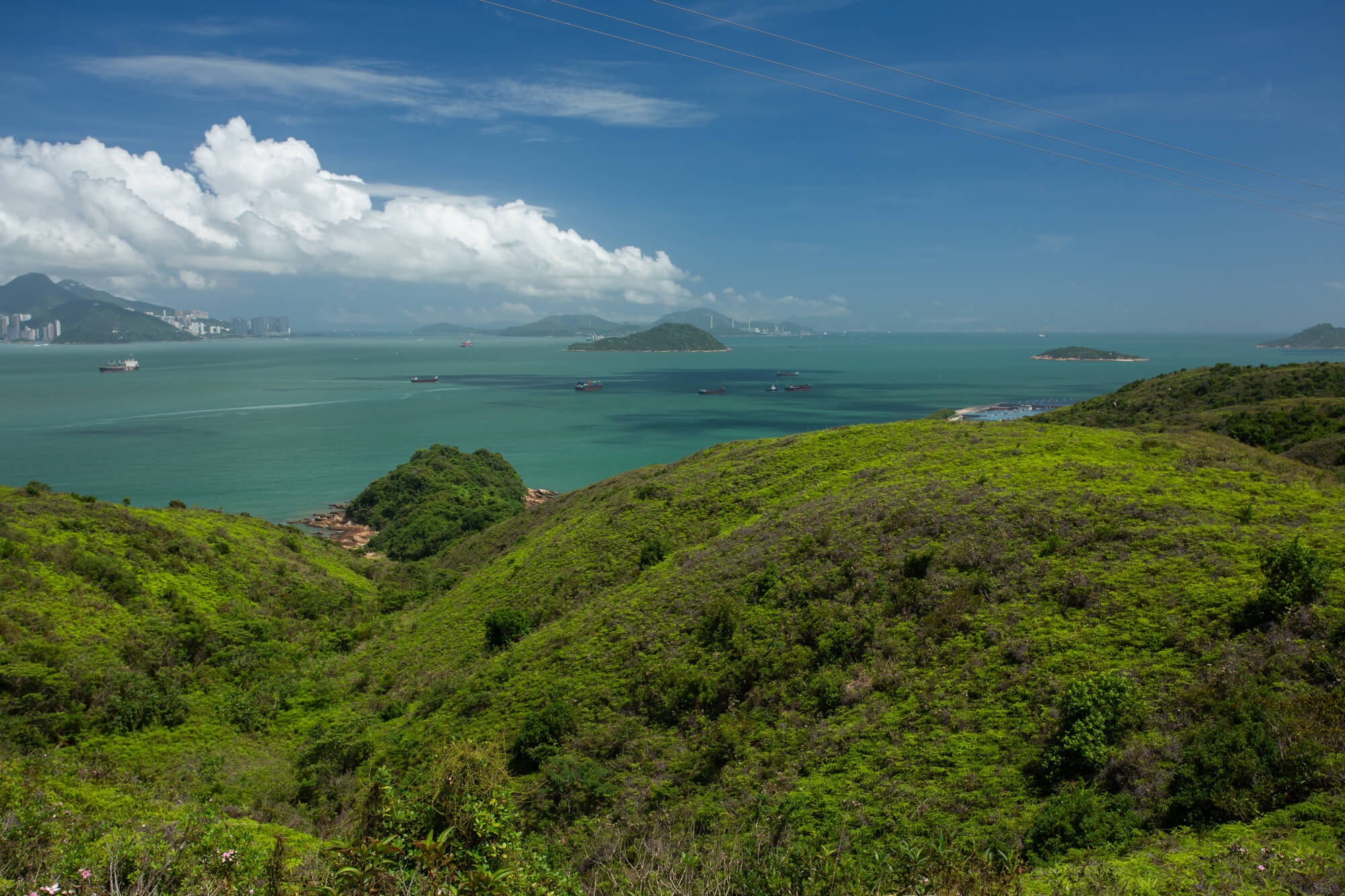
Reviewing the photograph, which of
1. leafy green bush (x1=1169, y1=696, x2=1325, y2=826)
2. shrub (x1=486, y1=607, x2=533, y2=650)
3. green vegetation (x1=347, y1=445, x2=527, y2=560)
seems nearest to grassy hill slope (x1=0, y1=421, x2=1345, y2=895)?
leafy green bush (x1=1169, y1=696, x2=1325, y2=826)

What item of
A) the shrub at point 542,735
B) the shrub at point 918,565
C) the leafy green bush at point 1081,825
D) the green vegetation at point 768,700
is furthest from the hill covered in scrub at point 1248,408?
the shrub at point 542,735

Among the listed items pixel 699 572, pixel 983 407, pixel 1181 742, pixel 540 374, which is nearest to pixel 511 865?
pixel 1181 742

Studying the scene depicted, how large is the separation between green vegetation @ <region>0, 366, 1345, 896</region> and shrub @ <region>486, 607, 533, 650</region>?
15cm

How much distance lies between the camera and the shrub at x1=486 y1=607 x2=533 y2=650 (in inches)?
749

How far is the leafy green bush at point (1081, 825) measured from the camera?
7527 mm

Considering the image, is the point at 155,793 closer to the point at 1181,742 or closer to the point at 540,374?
the point at 1181,742

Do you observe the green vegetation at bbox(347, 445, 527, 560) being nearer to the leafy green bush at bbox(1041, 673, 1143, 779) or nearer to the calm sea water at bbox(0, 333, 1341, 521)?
the calm sea water at bbox(0, 333, 1341, 521)

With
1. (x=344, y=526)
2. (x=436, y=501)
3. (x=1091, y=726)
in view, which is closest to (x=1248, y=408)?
(x=1091, y=726)

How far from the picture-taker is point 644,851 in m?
8.48

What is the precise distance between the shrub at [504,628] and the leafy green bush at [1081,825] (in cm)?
1407

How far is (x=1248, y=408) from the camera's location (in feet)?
143

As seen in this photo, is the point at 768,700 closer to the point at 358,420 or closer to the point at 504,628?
the point at 504,628

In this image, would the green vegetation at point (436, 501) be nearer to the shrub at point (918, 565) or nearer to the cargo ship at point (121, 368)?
the shrub at point (918, 565)

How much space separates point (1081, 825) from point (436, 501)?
52.8 metres
